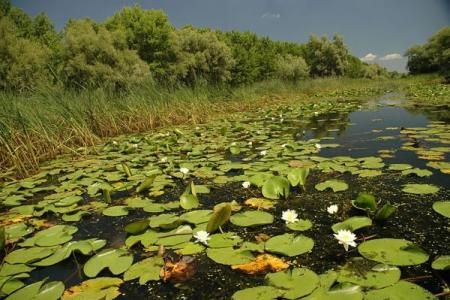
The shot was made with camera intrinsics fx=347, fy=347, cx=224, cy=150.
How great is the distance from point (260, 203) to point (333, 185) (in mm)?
613

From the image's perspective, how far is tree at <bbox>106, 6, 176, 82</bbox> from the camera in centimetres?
2616

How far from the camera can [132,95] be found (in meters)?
7.51

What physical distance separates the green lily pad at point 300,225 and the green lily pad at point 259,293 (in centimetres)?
62

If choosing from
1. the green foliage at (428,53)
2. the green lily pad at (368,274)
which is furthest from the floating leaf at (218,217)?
the green foliage at (428,53)

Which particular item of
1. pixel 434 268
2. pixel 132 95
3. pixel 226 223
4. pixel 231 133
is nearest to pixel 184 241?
pixel 226 223

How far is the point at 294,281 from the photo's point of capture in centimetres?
144

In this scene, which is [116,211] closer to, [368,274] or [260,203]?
[260,203]

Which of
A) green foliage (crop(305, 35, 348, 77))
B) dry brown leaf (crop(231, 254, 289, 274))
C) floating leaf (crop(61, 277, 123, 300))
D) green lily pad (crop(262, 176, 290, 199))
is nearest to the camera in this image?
floating leaf (crop(61, 277, 123, 300))

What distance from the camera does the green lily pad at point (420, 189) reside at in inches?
94.8

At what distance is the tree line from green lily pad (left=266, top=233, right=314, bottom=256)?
5.62 metres

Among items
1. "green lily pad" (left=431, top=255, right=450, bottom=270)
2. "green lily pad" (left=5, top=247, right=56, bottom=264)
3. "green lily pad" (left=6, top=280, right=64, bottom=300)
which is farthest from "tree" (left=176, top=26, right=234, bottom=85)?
"green lily pad" (left=431, top=255, right=450, bottom=270)

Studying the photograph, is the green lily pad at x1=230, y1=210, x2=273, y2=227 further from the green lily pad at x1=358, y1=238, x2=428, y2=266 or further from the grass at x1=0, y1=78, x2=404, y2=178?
the grass at x1=0, y1=78, x2=404, y2=178

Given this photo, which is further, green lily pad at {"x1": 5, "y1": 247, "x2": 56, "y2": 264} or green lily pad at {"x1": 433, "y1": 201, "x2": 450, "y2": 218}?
green lily pad at {"x1": 433, "y1": 201, "x2": 450, "y2": 218}

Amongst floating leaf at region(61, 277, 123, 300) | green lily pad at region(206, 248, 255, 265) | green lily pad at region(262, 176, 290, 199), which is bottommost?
floating leaf at region(61, 277, 123, 300)
